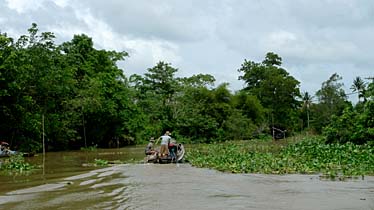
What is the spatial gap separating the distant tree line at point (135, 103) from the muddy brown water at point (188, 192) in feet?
51.3

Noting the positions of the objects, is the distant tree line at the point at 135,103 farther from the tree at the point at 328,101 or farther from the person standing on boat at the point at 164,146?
the person standing on boat at the point at 164,146

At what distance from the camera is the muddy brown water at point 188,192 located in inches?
408

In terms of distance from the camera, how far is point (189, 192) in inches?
484

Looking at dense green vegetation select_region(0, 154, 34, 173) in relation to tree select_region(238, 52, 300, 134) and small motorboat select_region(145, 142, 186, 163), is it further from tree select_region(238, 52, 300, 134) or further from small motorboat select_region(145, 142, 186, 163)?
tree select_region(238, 52, 300, 134)

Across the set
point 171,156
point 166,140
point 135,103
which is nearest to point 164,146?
point 166,140

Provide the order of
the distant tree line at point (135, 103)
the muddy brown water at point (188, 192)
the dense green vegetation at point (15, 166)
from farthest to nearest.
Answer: the distant tree line at point (135, 103), the dense green vegetation at point (15, 166), the muddy brown water at point (188, 192)

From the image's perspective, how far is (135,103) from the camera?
57219 mm

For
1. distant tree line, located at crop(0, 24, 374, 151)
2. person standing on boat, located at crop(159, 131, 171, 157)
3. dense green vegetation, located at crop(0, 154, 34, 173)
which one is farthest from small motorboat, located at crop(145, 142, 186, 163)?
distant tree line, located at crop(0, 24, 374, 151)

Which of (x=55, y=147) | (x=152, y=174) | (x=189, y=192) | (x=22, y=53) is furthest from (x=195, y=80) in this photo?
(x=189, y=192)

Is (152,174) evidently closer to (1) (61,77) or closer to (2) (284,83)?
(1) (61,77)

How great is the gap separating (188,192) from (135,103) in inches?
1786

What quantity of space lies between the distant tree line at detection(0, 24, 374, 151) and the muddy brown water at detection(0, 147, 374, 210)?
1564 centimetres

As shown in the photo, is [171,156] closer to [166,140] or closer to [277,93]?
[166,140]

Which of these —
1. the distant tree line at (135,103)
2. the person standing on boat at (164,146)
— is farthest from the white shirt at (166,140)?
the distant tree line at (135,103)
